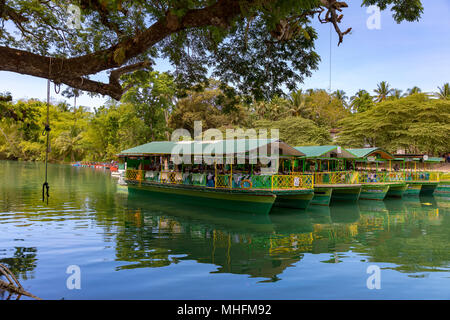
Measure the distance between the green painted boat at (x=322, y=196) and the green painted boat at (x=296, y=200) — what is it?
2639mm

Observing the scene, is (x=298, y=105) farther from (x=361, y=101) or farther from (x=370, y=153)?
(x=370, y=153)

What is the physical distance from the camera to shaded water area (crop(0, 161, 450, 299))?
21.6 feet

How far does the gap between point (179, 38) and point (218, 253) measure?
234 inches

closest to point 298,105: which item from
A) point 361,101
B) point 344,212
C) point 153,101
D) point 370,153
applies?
point 361,101

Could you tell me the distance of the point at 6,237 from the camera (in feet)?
33.9

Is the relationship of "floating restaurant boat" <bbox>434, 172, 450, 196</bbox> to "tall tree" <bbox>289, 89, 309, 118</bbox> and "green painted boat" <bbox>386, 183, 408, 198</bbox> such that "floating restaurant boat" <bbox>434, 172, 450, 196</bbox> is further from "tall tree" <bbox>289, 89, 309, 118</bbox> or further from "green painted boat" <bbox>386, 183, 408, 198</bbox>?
"tall tree" <bbox>289, 89, 309, 118</bbox>

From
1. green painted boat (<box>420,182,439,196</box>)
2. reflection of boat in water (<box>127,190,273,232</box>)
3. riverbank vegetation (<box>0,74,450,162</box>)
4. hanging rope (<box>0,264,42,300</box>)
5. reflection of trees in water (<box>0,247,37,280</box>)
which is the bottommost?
reflection of boat in water (<box>127,190,273,232</box>)

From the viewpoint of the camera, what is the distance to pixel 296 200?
60.1ft

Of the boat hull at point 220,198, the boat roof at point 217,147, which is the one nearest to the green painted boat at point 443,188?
the boat roof at point 217,147

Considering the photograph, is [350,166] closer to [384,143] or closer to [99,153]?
[384,143]

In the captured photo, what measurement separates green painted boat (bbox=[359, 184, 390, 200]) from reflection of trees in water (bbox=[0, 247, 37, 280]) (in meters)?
21.9

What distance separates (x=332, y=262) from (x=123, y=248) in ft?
19.9

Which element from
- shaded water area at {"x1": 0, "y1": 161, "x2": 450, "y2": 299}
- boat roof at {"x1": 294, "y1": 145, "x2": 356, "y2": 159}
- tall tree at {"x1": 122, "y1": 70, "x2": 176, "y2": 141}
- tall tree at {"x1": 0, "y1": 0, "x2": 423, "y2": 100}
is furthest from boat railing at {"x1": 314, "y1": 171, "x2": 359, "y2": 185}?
tall tree at {"x1": 122, "y1": 70, "x2": 176, "y2": 141}

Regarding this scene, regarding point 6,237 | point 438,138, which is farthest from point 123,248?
point 438,138
